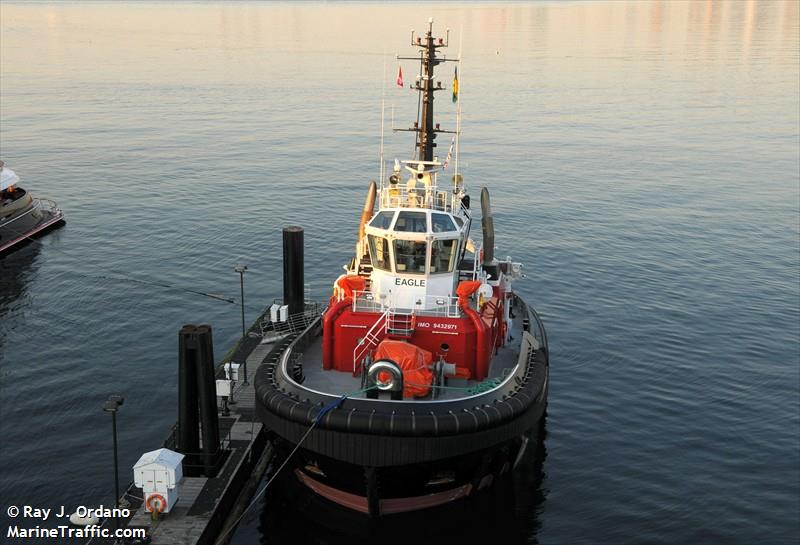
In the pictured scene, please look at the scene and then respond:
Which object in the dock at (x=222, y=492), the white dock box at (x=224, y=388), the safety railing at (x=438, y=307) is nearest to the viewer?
the dock at (x=222, y=492)

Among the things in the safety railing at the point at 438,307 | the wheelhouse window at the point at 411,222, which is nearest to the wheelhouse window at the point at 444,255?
the wheelhouse window at the point at 411,222

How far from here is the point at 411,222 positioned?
98.3 feet

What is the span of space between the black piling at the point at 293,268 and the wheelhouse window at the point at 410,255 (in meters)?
10.3

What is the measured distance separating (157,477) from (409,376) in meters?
7.93

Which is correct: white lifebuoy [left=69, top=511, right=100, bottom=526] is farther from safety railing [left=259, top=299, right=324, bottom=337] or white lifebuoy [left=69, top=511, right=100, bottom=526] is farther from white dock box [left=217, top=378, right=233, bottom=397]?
safety railing [left=259, top=299, right=324, bottom=337]

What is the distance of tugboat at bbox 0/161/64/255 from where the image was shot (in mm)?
59828

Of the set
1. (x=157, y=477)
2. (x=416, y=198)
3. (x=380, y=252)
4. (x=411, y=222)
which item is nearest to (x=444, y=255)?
(x=411, y=222)

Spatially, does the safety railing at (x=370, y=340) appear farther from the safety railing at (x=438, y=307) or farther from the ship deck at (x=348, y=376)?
the safety railing at (x=438, y=307)

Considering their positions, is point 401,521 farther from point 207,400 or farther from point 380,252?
point 380,252

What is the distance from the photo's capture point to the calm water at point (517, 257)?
30.2 m

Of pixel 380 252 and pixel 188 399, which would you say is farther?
pixel 380 252

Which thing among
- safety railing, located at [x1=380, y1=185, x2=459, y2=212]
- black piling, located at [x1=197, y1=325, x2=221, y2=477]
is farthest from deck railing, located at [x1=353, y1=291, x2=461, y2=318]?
black piling, located at [x1=197, y1=325, x2=221, y2=477]

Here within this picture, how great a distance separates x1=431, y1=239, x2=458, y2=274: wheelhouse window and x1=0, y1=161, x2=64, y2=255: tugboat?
38.5m

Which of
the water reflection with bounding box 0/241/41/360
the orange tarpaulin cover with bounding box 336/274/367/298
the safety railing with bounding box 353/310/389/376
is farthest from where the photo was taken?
the water reflection with bounding box 0/241/41/360
